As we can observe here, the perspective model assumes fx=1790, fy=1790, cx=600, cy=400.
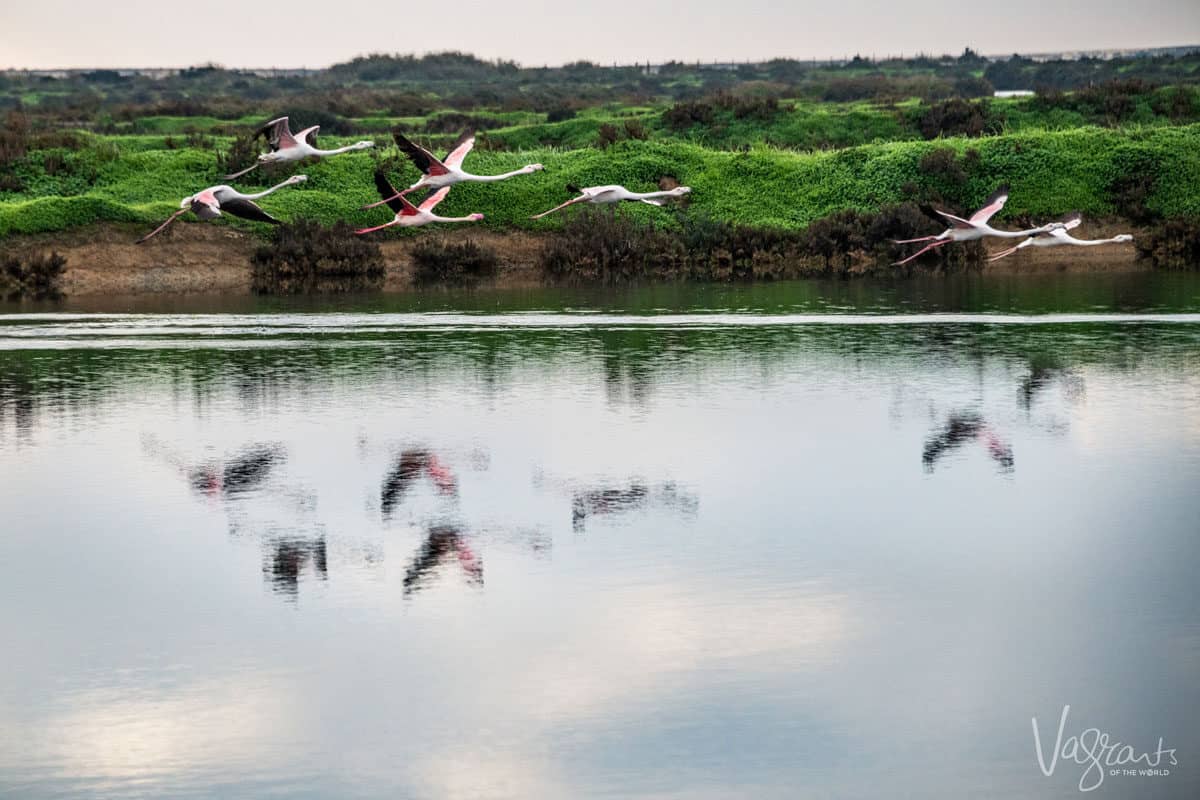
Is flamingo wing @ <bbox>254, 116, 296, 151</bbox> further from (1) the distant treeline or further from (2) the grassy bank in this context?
(1) the distant treeline

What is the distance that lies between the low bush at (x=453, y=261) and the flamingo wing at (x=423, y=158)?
315 inches

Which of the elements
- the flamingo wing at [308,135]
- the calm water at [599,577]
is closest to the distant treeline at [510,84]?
the flamingo wing at [308,135]

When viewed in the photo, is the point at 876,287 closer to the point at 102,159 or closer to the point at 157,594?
the point at 102,159

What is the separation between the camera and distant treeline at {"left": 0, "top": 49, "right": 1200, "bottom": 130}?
233 ft

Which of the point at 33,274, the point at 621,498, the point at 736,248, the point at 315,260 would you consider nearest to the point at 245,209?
the point at 33,274

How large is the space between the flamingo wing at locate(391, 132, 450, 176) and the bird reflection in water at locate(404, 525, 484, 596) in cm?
1235

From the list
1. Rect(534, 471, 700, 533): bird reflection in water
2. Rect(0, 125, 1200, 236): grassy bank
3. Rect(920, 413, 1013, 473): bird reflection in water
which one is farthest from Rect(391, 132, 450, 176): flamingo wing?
Rect(534, 471, 700, 533): bird reflection in water

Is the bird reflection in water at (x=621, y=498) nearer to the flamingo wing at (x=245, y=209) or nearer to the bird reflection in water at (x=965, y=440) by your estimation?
the bird reflection in water at (x=965, y=440)

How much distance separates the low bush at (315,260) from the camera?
32656 millimetres

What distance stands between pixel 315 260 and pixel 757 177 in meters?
10.6

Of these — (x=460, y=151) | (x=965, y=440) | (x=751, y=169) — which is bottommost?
(x=965, y=440)

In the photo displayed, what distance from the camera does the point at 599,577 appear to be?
1002 cm

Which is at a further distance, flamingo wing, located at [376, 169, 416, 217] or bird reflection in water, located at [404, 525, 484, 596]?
flamingo wing, located at [376, 169, 416, 217]

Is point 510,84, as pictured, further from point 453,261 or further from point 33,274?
point 33,274
